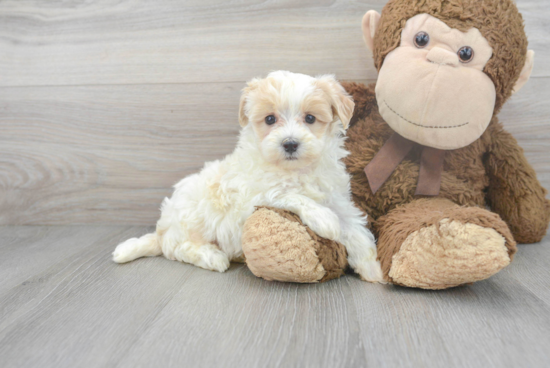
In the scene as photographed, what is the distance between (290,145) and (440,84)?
1.57ft

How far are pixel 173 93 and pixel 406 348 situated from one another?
4.56ft

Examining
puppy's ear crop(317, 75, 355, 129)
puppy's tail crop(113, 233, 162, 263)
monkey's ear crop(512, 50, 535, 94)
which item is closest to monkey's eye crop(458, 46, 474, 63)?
monkey's ear crop(512, 50, 535, 94)

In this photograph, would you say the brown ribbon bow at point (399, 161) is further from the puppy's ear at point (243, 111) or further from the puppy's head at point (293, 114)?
the puppy's ear at point (243, 111)

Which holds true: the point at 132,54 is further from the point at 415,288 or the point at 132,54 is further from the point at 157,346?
the point at 415,288

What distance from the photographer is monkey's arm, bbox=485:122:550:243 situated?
1.47m

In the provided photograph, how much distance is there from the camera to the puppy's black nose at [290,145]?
113 cm

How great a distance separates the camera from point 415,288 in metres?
1.13

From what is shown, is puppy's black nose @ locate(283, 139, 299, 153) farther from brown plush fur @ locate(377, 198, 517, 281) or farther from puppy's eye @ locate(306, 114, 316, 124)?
brown plush fur @ locate(377, 198, 517, 281)

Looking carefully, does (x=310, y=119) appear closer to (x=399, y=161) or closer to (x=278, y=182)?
(x=278, y=182)

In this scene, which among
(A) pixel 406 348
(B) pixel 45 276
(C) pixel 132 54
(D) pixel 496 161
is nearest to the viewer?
(A) pixel 406 348

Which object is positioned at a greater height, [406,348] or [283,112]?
[283,112]

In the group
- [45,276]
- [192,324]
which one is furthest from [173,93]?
[192,324]

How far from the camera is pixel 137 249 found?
1.42 m

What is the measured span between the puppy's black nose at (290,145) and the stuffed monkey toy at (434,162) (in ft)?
Answer: 0.60
